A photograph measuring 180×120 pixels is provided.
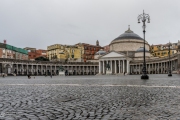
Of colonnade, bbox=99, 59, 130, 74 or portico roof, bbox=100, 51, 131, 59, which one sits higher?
portico roof, bbox=100, 51, 131, 59

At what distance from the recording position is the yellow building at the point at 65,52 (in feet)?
488

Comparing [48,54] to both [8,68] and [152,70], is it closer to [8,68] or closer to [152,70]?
[8,68]

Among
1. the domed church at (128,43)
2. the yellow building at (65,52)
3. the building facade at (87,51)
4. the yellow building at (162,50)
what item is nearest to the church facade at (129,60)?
the domed church at (128,43)

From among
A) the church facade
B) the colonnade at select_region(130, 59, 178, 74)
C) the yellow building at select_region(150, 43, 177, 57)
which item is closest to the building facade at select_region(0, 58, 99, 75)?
the church facade

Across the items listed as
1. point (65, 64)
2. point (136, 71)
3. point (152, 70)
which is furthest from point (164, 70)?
point (65, 64)

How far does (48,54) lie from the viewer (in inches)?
6299

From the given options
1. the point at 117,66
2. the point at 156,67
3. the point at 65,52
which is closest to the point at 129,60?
the point at 117,66

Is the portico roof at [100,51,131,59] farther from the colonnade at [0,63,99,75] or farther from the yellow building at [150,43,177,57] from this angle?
the yellow building at [150,43,177,57]

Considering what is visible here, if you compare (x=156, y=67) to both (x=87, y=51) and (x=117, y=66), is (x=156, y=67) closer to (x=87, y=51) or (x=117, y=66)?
(x=117, y=66)

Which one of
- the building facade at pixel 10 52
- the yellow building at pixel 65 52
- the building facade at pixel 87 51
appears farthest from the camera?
the building facade at pixel 87 51

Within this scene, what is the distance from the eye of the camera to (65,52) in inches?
6038

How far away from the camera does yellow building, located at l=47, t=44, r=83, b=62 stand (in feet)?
488

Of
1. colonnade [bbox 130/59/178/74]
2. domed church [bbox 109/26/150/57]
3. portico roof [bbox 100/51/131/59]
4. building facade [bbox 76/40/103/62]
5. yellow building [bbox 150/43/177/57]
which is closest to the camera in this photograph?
colonnade [bbox 130/59/178/74]

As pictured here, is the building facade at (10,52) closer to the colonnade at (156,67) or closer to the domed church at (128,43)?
the domed church at (128,43)
